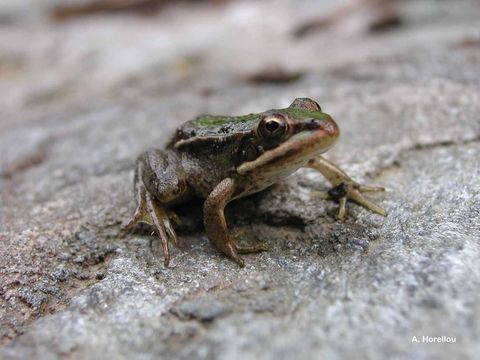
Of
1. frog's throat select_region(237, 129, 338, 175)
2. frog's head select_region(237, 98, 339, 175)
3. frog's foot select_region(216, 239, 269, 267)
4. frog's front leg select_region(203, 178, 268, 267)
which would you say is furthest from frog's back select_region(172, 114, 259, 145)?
frog's foot select_region(216, 239, 269, 267)

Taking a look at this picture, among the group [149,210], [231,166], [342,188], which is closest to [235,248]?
[231,166]

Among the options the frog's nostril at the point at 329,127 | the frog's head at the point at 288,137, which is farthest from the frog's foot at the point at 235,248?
the frog's nostril at the point at 329,127

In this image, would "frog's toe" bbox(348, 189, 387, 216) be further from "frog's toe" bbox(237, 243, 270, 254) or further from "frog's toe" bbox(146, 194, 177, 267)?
"frog's toe" bbox(146, 194, 177, 267)

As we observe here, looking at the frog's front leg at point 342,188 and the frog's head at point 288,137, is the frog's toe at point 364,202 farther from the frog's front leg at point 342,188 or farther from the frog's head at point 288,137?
the frog's head at point 288,137

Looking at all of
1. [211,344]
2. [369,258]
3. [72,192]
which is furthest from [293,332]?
[72,192]

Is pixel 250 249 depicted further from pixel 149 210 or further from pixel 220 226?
pixel 149 210

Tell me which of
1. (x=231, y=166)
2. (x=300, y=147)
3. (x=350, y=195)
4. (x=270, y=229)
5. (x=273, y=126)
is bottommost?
(x=270, y=229)
